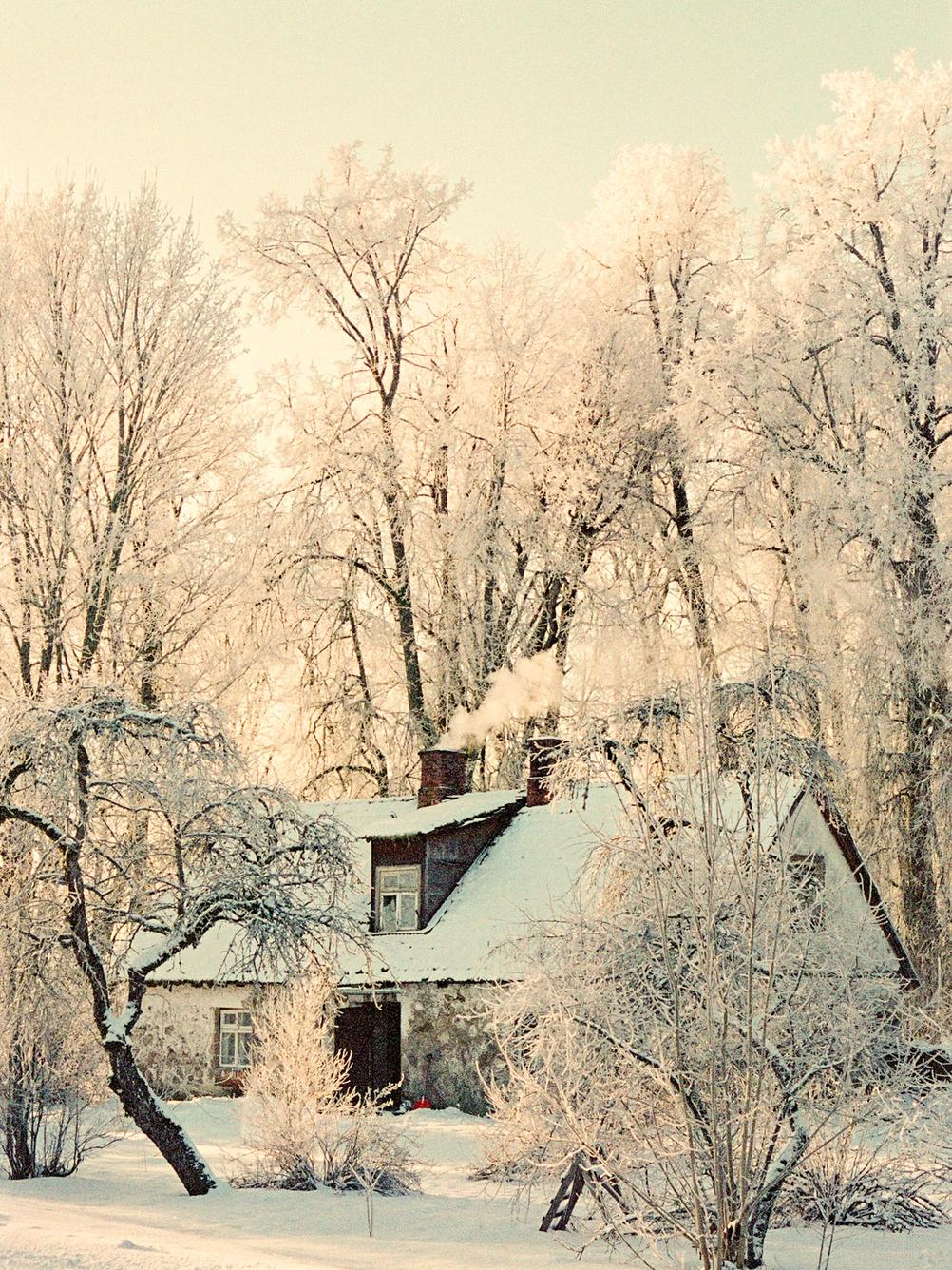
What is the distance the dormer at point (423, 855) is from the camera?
2702 centimetres

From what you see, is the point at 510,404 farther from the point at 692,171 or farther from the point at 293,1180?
the point at 293,1180

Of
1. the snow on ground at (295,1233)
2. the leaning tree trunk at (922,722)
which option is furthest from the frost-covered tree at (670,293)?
the snow on ground at (295,1233)

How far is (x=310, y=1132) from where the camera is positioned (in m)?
17.4

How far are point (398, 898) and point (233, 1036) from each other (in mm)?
3788

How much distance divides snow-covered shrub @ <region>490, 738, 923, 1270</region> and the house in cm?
1041

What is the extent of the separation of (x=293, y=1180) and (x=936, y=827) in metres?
13.2

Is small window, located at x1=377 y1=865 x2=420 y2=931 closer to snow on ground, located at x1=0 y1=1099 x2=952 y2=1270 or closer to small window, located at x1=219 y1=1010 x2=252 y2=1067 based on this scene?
small window, located at x1=219 y1=1010 x2=252 y2=1067

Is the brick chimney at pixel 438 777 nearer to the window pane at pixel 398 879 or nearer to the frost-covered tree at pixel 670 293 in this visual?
the window pane at pixel 398 879

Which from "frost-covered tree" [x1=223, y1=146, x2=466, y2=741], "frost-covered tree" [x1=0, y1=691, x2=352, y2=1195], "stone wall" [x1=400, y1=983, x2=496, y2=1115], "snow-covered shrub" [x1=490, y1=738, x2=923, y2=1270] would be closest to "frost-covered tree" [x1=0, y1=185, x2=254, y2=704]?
"frost-covered tree" [x1=223, y1=146, x2=466, y2=741]

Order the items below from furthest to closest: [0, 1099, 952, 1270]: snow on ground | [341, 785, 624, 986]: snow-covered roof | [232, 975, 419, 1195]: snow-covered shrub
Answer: [341, 785, 624, 986]: snow-covered roof < [232, 975, 419, 1195]: snow-covered shrub < [0, 1099, 952, 1270]: snow on ground

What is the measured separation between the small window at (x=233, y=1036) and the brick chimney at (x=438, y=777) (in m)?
5.33

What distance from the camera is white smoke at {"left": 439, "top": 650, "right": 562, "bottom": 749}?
3281 cm

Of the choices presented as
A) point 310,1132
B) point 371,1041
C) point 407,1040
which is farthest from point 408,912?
point 310,1132

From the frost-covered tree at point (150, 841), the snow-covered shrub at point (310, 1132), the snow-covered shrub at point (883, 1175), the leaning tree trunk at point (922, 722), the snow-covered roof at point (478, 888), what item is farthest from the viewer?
the leaning tree trunk at point (922, 722)
